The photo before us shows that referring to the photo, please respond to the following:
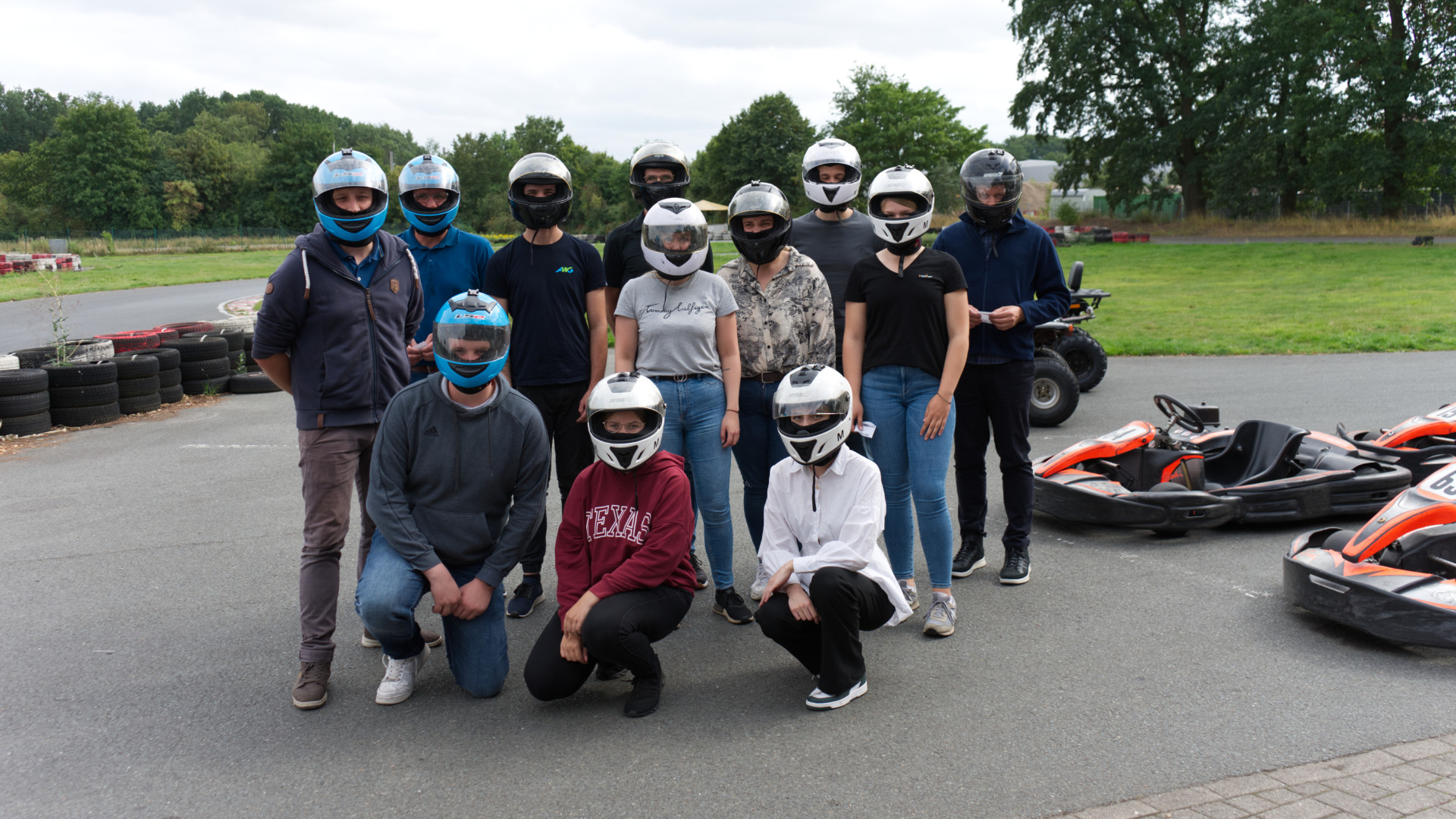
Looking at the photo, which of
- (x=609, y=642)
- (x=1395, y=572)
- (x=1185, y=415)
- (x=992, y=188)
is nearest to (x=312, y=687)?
(x=609, y=642)

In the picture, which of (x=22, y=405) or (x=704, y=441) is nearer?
(x=704, y=441)

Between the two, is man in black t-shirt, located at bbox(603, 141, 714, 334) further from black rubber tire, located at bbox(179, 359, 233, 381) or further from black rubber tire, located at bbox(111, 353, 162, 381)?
black rubber tire, located at bbox(179, 359, 233, 381)

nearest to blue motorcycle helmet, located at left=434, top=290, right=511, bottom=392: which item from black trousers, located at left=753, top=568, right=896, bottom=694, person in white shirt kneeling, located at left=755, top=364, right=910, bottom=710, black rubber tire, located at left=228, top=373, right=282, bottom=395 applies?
person in white shirt kneeling, located at left=755, top=364, right=910, bottom=710

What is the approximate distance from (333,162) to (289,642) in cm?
220

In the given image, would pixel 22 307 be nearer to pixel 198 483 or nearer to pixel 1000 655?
pixel 198 483

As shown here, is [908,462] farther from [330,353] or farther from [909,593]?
[330,353]

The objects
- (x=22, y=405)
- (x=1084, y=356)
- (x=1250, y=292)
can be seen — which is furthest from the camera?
(x=1250, y=292)

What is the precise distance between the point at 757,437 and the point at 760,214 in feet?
3.53

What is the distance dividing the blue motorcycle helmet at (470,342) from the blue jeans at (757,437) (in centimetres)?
125

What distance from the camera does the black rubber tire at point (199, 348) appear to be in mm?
11609

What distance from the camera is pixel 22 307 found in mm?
21547

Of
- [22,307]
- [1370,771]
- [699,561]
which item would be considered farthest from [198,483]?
[22,307]

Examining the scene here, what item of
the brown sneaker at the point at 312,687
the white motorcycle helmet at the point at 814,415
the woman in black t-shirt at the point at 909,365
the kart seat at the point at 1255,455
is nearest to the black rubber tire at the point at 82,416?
the brown sneaker at the point at 312,687

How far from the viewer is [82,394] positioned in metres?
9.75
